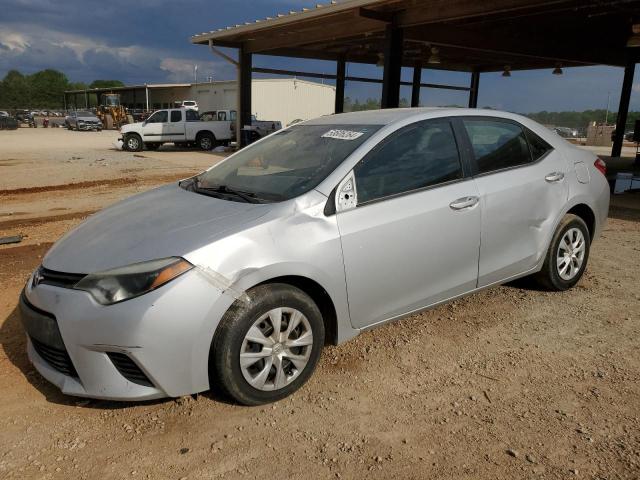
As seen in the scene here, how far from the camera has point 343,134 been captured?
3521 mm

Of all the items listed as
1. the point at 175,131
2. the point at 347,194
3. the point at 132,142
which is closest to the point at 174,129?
the point at 175,131

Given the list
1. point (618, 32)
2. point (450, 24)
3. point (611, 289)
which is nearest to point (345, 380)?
point (611, 289)

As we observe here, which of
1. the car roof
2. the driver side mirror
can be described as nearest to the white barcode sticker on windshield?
the car roof

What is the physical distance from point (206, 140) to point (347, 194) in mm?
20906

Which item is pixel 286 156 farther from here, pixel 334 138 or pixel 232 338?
pixel 232 338

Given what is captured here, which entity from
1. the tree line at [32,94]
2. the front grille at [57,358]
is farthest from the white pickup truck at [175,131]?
the tree line at [32,94]

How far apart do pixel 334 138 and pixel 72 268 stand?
5.95 ft

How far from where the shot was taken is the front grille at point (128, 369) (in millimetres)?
2533

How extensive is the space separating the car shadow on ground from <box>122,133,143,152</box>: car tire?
64.7 ft

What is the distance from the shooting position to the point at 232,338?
2.63 metres

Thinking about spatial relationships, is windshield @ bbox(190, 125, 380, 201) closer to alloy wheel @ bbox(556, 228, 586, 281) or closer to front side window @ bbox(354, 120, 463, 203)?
front side window @ bbox(354, 120, 463, 203)

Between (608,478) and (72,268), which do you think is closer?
(608,478)

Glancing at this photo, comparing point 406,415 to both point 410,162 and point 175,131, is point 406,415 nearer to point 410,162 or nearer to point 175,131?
point 410,162

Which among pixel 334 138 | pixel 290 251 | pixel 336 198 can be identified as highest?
pixel 334 138
